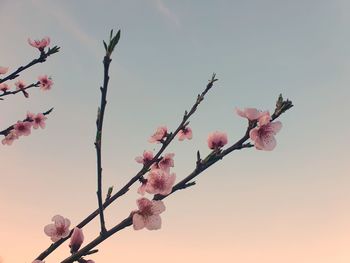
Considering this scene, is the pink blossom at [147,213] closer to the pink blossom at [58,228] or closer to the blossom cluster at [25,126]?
the pink blossom at [58,228]

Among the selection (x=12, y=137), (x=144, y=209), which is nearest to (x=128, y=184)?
(x=144, y=209)

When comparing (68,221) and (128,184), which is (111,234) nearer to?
(128,184)

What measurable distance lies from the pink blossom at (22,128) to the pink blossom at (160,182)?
7.27 meters

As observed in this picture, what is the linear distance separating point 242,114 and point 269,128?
0.85ft

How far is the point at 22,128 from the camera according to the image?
31.6ft

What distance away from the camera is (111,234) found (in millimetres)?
2463

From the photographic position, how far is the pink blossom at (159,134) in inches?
183

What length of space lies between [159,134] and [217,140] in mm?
1131

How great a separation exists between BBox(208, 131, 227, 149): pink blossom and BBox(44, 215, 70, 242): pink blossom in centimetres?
153

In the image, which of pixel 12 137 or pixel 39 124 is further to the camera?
pixel 39 124

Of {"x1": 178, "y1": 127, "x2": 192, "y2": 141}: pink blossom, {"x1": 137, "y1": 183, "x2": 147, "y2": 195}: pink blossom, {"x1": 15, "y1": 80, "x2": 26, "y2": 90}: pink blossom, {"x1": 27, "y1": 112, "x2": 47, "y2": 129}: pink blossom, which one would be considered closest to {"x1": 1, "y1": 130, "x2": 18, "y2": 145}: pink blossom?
{"x1": 27, "y1": 112, "x2": 47, "y2": 129}: pink blossom

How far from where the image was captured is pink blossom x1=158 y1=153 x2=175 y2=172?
13.3 ft

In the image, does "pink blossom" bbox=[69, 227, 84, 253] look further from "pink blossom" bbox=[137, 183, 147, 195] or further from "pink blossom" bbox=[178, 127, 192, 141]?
"pink blossom" bbox=[178, 127, 192, 141]

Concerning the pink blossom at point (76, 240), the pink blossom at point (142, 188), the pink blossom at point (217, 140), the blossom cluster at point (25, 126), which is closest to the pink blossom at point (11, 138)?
the blossom cluster at point (25, 126)
